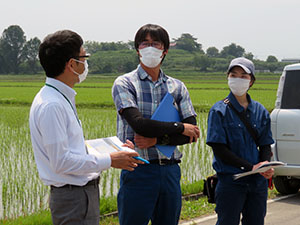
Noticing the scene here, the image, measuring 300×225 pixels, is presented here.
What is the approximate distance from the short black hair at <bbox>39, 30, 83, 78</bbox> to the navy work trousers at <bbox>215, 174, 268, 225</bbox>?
1.63 meters

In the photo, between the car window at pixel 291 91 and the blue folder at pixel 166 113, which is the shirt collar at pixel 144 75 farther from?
the car window at pixel 291 91

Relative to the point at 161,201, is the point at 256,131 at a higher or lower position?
higher

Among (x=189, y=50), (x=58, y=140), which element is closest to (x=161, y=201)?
(x=58, y=140)

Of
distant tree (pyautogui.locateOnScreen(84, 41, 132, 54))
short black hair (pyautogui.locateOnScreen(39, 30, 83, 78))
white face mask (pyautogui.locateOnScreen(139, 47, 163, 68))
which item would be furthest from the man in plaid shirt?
distant tree (pyautogui.locateOnScreen(84, 41, 132, 54))

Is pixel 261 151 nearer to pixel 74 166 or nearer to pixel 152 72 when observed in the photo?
pixel 152 72

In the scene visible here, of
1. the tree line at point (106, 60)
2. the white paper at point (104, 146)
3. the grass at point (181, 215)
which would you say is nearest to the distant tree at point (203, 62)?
the tree line at point (106, 60)

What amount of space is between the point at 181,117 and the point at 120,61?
7859 cm

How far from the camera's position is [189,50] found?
11312cm

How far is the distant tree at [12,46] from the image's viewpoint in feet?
265

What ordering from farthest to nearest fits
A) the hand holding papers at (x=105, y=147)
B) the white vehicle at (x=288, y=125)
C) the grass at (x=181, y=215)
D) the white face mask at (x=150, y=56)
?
1. the white vehicle at (x=288, y=125)
2. the grass at (x=181, y=215)
3. the white face mask at (x=150, y=56)
4. the hand holding papers at (x=105, y=147)

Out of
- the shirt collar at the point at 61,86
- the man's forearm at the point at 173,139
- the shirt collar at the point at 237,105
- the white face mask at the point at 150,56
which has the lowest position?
the man's forearm at the point at 173,139

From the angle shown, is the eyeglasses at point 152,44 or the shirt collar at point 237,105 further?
the shirt collar at point 237,105

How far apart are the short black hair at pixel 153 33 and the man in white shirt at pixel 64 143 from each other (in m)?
0.79

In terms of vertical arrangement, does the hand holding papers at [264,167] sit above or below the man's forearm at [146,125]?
below
